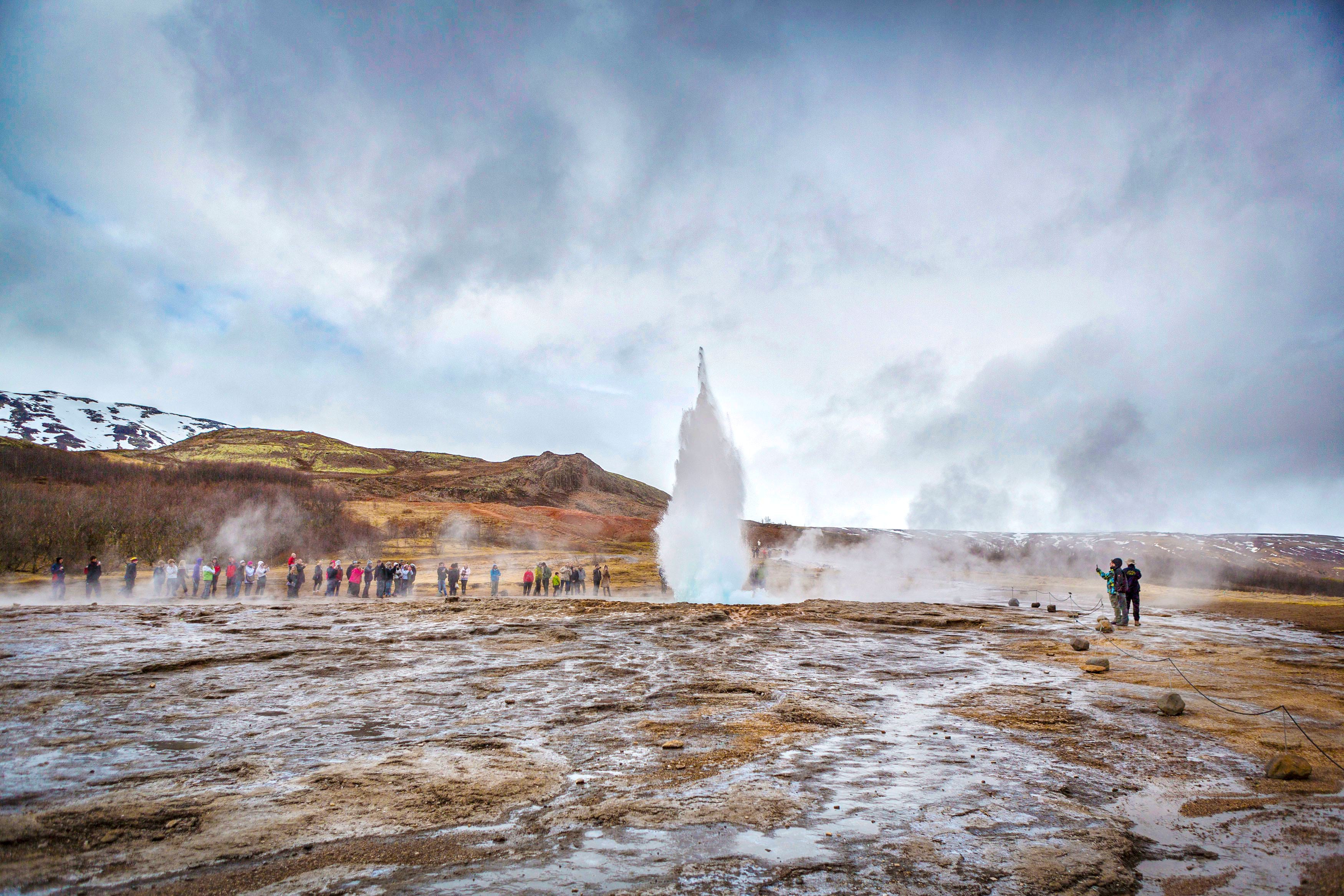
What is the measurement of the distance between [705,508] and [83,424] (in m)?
210

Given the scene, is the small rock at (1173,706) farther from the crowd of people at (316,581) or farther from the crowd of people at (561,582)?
the crowd of people at (316,581)

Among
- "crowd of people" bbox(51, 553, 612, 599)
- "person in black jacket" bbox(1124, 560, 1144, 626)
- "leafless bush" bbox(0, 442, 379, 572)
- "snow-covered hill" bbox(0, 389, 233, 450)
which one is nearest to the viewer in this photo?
"person in black jacket" bbox(1124, 560, 1144, 626)

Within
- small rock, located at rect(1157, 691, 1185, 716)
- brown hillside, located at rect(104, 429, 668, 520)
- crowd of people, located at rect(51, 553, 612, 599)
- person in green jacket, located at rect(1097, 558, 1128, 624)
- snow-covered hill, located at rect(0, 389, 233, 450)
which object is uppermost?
snow-covered hill, located at rect(0, 389, 233, 450)

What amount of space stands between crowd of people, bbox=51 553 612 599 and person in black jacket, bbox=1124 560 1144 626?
63.0 ft

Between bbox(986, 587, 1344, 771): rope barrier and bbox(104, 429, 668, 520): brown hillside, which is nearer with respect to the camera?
bbox(986, 587, 1344, 771): rope barrier

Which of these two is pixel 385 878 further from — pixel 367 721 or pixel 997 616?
pixel 997 616

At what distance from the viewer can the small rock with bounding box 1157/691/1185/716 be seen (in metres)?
8.66

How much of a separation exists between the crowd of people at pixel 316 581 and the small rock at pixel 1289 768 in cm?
2394

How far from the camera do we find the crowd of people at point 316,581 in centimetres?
2550

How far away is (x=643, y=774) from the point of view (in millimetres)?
6156

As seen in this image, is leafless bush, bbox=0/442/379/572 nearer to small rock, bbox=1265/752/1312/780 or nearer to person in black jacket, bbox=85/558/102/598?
person in black jacket, bbox=85/558/102/598

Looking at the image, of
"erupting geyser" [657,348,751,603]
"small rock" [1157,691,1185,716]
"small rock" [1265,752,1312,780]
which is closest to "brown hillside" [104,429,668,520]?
"erupting geyser" [657,348,751,603]

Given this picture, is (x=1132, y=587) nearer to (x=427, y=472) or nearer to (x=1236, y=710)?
(x=1236, y=710)

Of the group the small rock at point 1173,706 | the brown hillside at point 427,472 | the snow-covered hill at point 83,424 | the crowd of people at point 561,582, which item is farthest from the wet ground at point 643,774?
the snow-covered hill at point 83,424
